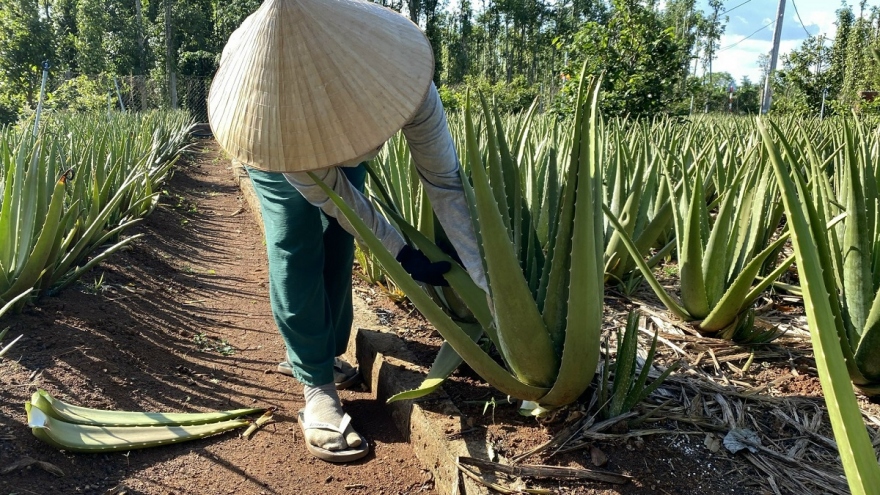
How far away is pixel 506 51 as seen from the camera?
1705 inches

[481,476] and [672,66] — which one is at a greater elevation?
[672,66]

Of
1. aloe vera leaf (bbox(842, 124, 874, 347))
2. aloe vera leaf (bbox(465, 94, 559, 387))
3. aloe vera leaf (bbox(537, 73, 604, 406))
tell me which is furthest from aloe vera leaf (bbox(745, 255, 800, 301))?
aloe vera leaf (bbox(465, 94, 559, 387))

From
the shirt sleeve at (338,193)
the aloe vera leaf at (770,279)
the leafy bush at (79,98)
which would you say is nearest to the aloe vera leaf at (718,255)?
the aloe vera leaf at (770,279)

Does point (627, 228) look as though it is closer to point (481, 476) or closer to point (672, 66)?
point (481, 476)

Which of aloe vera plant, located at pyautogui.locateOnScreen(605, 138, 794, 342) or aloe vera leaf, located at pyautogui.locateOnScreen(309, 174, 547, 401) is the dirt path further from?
aloe vera plant, located at pyautogui.locateOnScreen(605, 138, 794, 342)

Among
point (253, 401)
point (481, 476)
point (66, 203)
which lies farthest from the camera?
point (66, 203)

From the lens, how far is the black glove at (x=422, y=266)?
158cm

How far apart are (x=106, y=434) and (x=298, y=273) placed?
2.22ft

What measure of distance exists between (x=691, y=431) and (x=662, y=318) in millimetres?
679

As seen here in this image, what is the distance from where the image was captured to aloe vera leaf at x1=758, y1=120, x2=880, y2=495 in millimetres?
567

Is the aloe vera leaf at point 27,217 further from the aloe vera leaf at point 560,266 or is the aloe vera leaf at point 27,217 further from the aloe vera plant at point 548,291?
the aloe vera leaf at point 560,266

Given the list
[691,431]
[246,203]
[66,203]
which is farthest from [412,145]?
[246,203]

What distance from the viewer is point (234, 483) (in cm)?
163

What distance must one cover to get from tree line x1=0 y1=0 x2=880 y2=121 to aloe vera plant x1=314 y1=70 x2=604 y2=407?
0.22m
